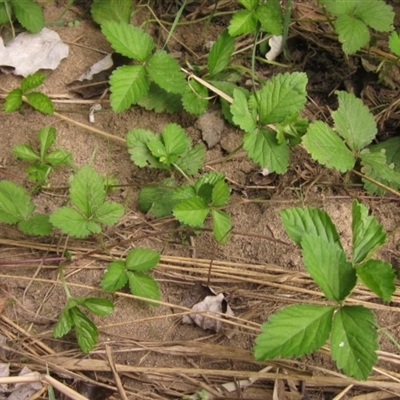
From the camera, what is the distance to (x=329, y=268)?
141 cm

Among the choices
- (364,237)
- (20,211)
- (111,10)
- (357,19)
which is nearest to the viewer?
(364,237)

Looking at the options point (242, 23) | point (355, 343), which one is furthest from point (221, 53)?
point (355, 343)

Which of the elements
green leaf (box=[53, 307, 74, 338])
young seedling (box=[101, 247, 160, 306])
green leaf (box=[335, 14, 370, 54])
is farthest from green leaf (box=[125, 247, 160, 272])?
Answer: green leaf (box=[335, 14, 370, 54])

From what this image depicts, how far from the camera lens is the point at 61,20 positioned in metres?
2.19

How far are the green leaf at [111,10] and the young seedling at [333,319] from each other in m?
1.13

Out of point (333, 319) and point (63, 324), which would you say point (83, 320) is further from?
point (333, 319)

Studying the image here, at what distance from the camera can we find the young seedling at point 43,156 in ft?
6.08

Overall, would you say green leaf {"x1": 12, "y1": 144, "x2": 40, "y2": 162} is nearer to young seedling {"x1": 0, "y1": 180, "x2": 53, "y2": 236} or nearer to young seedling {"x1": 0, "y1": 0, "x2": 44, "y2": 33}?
young seedling {"x1": 0, "y1": 180, "x2": 53, "y2": 236}

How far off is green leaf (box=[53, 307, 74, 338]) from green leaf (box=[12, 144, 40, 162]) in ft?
1.74

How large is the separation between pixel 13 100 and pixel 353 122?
112 cm

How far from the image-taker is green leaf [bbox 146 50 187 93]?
1918mm

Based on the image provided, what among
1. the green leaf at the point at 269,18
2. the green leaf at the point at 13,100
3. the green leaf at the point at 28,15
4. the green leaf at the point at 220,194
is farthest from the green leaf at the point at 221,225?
the green leaf at the point at 28,15

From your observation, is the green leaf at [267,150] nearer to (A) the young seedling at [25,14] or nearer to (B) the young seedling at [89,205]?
(B) the young seedling at [89,205]

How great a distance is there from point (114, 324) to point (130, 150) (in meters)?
0.56
